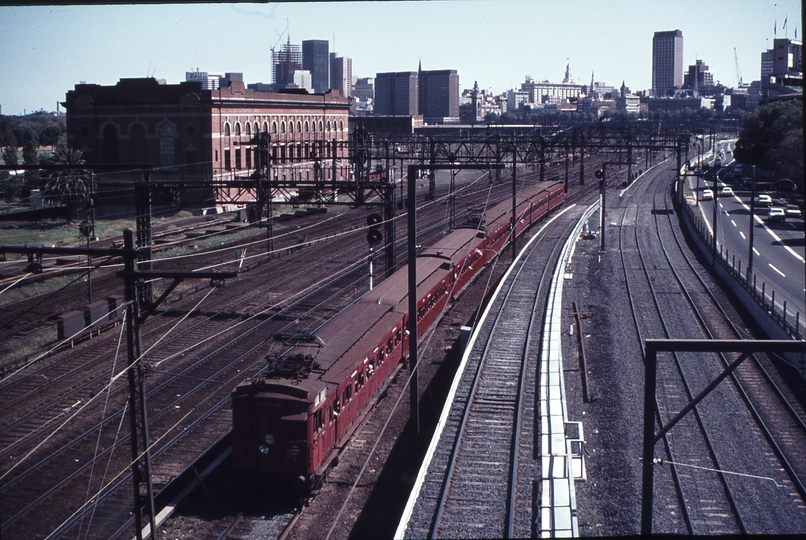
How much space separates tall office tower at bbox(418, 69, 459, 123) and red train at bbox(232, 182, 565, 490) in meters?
80.7

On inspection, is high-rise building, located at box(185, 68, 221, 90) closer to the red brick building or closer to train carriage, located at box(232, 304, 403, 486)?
the red brick building

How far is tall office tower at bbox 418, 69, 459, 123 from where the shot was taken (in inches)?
3780

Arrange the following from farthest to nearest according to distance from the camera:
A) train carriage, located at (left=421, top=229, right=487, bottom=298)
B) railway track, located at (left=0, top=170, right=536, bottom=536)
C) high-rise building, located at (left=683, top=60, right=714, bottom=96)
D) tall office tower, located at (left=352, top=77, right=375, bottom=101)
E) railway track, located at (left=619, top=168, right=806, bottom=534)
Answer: tall office tower, located at (left=352, top=77, right=375, bottom=101) < high-rise building, located at (left=683, top=60, right=714, bottom=96) < train carriage, located at (left=421, top=229, right=487, bottom=298) < railway track, located at (left=0, top=170, right=536, bottom=536) < railway track, located at (left=619, top=168, right=806, bottom=534)

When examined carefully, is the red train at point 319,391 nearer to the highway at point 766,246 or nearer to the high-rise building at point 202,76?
the highway at point 766,246

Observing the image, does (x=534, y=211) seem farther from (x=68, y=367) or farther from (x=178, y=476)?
(x=178, y=476)

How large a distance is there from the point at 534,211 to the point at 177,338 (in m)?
25.8

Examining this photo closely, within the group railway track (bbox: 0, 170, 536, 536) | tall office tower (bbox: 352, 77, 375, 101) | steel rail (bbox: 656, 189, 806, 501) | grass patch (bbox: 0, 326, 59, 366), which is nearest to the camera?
railway track (bbox: 0, 170, 536, 536)

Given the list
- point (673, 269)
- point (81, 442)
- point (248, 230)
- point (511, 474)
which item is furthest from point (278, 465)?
point (248, 230)

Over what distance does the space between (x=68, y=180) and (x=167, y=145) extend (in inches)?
304

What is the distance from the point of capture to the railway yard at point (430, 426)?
421 inches

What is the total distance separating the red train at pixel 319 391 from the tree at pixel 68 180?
23.0 metres

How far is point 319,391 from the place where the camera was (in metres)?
11.2

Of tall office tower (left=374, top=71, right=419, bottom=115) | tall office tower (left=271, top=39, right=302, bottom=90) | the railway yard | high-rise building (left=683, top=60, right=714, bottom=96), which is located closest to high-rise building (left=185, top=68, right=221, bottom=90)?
tall office tower (left=271, top=39, right=302, bottom=90)

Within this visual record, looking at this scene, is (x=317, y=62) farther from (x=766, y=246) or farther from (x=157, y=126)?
(x=766, y=246)
